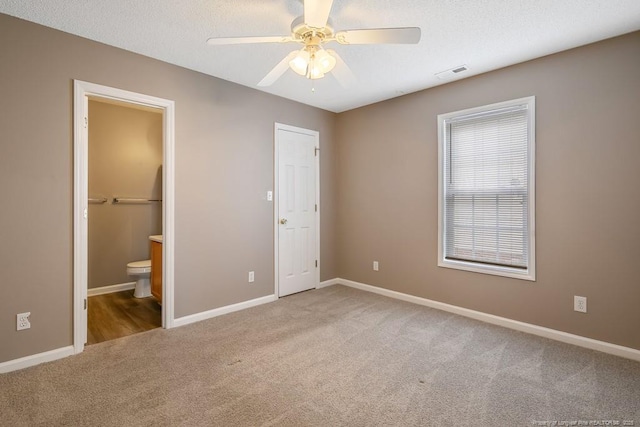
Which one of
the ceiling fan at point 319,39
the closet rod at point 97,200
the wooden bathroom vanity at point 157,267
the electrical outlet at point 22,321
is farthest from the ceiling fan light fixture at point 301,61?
the closet rod at point 97,200

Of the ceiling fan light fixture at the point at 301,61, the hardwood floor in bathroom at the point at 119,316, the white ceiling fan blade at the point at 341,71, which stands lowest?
the hardwood floor in bathroom at the point at 119,316

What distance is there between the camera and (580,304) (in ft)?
8.86

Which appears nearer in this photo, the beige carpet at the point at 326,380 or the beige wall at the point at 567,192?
the beige carpet at the point at 326,380

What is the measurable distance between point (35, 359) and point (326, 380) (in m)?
2.17

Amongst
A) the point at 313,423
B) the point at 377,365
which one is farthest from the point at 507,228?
the point at 313,423

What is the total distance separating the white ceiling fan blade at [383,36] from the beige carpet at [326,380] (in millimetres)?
2155

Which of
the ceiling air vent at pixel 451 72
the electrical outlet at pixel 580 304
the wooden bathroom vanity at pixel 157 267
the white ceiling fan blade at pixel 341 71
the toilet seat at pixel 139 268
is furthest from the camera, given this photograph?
the toilet seat at pixel 139 268

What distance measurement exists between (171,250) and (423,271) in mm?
2774

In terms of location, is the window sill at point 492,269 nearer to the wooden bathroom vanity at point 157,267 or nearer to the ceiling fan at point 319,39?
the ceiling fan at point 319,39

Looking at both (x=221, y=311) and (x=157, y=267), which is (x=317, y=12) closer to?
(x=221, y=311)

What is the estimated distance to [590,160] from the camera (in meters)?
2.64

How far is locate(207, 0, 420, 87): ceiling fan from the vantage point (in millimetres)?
1758

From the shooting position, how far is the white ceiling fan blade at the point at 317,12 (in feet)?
5.43

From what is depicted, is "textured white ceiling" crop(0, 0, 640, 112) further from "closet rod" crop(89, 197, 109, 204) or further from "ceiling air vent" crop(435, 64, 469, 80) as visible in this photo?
"closet rod" crop(89, 197, 109, 204)
